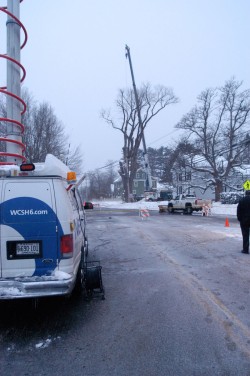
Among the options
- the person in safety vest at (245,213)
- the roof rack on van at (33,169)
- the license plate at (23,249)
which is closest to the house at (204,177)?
the person in safety vest at (245,213)

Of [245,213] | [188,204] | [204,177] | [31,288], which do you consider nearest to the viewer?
[31,288]

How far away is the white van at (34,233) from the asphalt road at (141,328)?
0.66 m

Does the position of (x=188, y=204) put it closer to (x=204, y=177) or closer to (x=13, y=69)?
(x=204, y=177)

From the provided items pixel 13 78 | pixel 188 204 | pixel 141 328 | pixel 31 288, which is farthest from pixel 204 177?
pixel 31 288

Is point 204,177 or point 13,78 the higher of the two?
point 204,177

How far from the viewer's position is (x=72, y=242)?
16.2 ft

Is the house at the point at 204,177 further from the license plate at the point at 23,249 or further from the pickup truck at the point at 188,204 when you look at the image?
the license plate at the point at 23,249

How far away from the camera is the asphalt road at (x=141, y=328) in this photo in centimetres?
369

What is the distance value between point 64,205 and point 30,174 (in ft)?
2.05

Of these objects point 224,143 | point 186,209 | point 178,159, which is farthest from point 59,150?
point 224,143

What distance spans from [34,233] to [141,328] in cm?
188

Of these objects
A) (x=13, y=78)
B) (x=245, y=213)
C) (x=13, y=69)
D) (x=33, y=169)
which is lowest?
(x=245, y=213)

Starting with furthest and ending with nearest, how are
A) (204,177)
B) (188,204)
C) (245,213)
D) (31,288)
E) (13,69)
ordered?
(204,177)
(188,204)
(245,213)
(13,69)
(31,288)

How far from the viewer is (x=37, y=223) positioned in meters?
4.74
